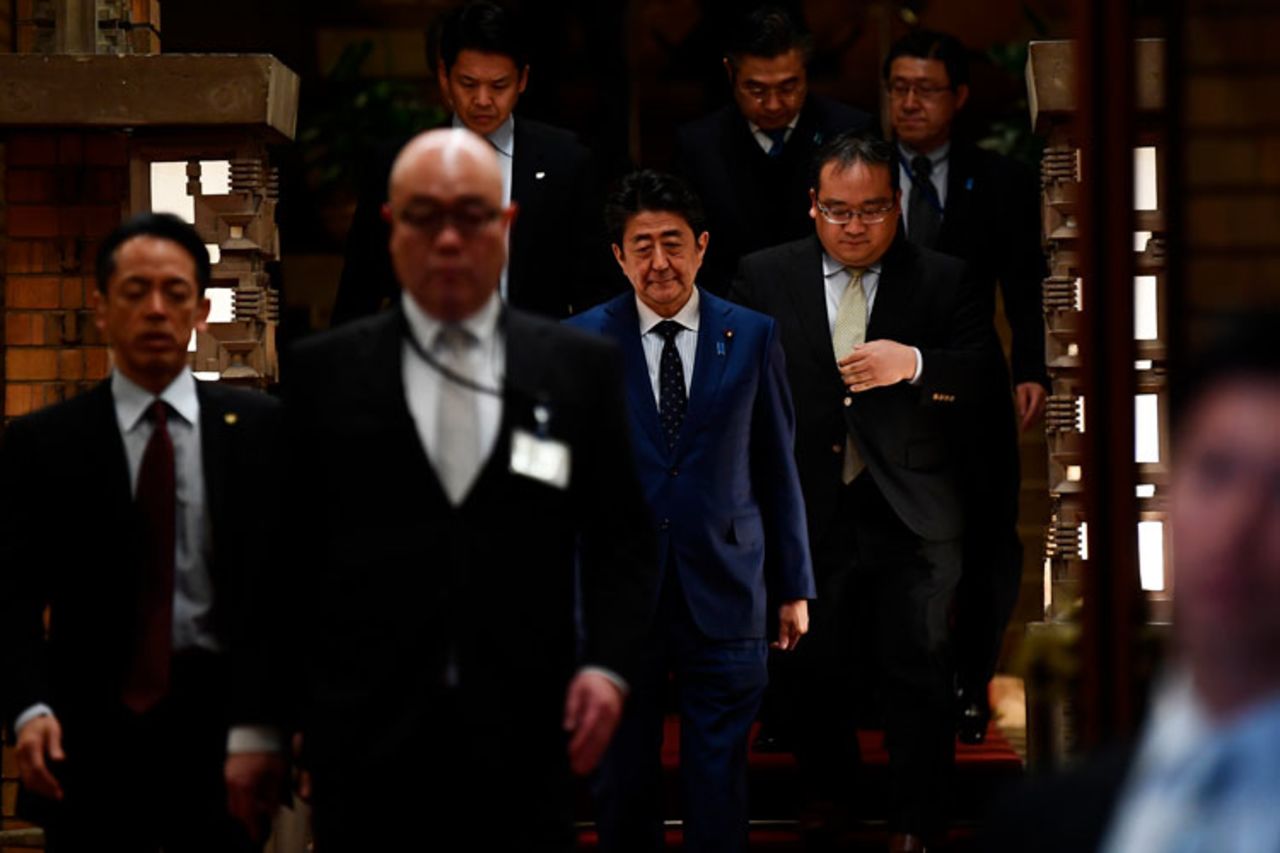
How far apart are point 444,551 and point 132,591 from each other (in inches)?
34.9

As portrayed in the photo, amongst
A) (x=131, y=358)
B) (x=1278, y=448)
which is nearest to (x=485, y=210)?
(x=131, y=358)

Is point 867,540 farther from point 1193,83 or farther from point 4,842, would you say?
point 1193,83

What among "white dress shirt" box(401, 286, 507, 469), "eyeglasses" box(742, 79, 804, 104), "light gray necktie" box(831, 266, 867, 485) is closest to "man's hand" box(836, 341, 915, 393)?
"light gray necktie" box(831, 266, 867, 485)

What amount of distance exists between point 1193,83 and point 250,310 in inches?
128

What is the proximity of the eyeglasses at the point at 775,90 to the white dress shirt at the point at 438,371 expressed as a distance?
10.2ft

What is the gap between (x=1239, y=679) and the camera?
Result: 2.13m

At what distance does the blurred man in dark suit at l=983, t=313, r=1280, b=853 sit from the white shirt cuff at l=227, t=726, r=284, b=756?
202 centimetres

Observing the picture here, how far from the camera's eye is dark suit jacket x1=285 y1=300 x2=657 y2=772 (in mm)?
3742

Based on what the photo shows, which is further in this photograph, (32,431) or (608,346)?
(32,431)

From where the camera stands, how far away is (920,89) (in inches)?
278

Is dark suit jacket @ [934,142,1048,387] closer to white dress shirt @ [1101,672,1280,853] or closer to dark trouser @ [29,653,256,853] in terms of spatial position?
dark trouser @ [29,653,256,853]

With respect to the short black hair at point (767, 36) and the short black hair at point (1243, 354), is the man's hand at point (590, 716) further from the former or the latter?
the short black hair at point (767, 36)

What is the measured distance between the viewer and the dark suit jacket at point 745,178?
689 cm

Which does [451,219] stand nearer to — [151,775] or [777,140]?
[151,775]
